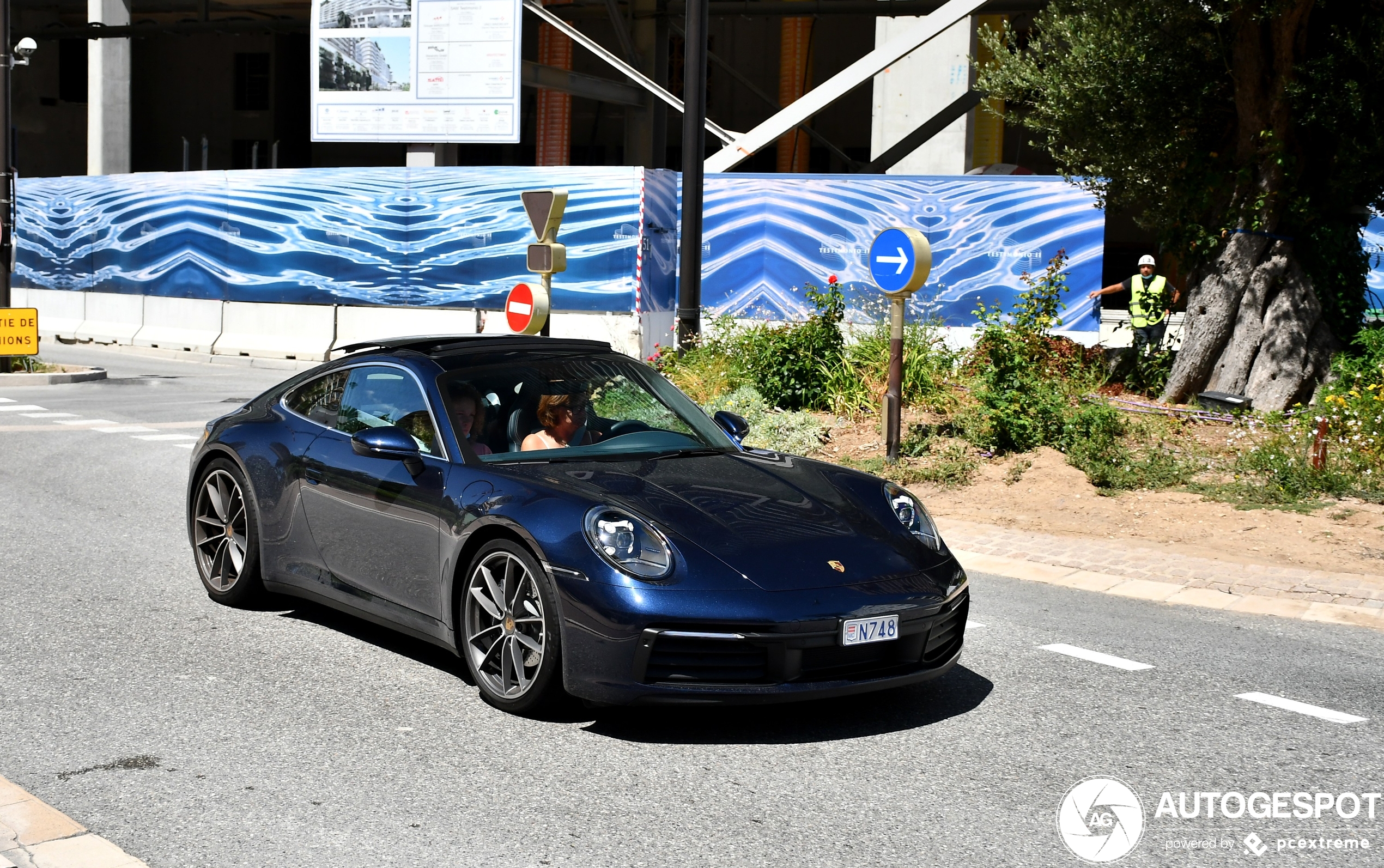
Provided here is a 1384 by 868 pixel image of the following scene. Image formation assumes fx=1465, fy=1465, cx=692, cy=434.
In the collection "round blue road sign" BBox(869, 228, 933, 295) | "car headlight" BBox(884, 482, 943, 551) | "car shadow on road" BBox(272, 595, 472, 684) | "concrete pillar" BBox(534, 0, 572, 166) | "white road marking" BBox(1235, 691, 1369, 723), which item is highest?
"concrete pillar" BBox(534, 0, 572, 166)

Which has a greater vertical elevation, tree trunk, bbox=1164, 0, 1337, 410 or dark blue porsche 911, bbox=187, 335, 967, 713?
tree trunk, bbox=1164, 0, 1337, 410

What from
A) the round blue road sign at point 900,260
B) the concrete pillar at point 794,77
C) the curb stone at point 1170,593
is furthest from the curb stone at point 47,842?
the concrete pillar at point 794,77

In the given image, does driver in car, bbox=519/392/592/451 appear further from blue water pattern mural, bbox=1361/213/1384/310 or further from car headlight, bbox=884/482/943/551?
blue water pattern mural, bbox=1361/213/1384/310

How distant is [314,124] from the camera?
2689cm

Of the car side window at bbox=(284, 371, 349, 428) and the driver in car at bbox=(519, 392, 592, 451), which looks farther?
the car side window at bbox=(284, 371, 349, 428)

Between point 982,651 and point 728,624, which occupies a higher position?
point 728,624

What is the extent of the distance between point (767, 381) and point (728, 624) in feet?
29.2

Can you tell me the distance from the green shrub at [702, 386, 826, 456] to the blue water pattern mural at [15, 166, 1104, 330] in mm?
3609

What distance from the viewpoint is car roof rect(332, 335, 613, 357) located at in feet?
22.1

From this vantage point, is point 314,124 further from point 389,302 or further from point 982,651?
point 982,651

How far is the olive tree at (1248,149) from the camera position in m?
13.5

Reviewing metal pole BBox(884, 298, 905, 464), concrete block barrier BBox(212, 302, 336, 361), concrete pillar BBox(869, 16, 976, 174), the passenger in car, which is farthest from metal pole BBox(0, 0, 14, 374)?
the passenger in car

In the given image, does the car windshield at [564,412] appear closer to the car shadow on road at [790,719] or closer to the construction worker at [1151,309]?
the car shadow on road at [790,719]

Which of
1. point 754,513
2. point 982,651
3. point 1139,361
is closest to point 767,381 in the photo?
point 1139,361
